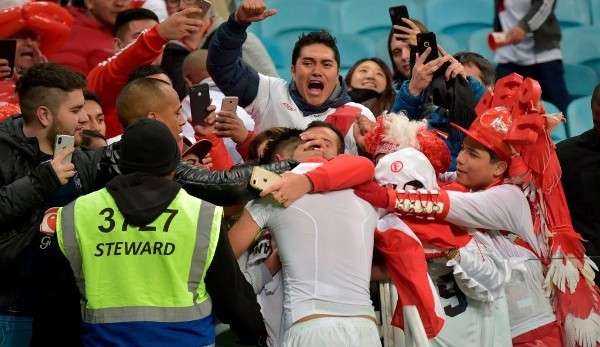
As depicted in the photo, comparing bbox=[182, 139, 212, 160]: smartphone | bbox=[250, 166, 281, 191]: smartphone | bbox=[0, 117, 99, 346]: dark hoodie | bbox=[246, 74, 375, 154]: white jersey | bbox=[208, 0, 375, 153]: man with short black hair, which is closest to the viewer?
bbox=[0, 117, 99, 346]: dark hoodie

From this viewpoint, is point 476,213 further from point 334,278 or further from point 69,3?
point 69,3

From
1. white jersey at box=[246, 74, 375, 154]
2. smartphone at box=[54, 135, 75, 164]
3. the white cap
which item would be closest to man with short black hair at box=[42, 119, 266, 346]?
smartphone at box=[54, 135, 75, 164]

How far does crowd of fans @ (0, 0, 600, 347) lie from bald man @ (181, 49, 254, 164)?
1.22ft

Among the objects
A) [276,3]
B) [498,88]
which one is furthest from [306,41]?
[276,3]

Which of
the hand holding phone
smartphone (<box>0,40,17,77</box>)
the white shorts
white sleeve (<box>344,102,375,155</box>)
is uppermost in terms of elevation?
smartphone (<box>0,40,17,77</box>)

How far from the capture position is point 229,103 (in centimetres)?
596

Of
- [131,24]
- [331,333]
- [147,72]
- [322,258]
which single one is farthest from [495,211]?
[131,24]

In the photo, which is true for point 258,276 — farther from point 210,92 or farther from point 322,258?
point 210,92

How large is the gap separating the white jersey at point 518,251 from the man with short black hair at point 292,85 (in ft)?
3.79

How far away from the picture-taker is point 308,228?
4934 millimetres

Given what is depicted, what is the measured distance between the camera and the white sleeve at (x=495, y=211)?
525 cm

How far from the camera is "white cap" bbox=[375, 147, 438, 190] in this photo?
5324 mm

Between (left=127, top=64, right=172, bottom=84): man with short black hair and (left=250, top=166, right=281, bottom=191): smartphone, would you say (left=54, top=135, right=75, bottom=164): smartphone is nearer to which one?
(left=250, top=166, right=281, bottom=191): smartphone

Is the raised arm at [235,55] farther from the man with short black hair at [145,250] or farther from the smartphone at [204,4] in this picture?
the man with short black hair at [145,250]
